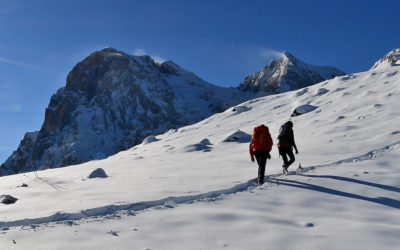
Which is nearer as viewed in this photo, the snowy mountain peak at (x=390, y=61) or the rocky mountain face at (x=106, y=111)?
the snowy mountain peak at (x=390, y=61)

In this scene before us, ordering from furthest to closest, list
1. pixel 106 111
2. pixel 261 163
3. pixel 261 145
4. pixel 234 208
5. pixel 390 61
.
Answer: pixel 106 111 → pixel 390 61 → pixel 261 145 → pixel 261 163 → pixel 234 208

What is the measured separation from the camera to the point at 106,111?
17012cm

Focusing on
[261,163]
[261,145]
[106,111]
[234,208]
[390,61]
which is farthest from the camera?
[106,111]

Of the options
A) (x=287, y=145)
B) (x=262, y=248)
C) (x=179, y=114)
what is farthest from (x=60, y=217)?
(x=179, y=114)

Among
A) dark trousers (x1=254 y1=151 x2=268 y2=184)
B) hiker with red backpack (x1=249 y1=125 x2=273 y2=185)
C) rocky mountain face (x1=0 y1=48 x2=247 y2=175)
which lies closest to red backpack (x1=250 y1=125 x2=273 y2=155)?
hiker with red backpack (x1=249 y1=125 x2=273 y2=185)

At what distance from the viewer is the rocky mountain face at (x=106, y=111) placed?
158875mm

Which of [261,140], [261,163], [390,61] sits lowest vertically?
[261,163]

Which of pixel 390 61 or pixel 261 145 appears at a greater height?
pixel 390 61

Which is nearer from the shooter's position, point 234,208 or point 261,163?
point 234,208

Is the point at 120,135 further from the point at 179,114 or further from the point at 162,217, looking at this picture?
the point at 162,217

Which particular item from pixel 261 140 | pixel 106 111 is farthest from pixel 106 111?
pixel 261 140

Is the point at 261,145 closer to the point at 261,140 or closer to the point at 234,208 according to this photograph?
the point at 261,140

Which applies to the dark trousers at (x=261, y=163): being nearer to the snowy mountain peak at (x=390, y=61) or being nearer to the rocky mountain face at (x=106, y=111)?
the snowy mountain peak at (x=390, y=61)

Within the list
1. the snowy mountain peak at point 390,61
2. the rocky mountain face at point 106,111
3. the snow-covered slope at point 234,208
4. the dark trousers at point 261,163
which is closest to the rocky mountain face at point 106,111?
the rocky mountain face at point 106,111
